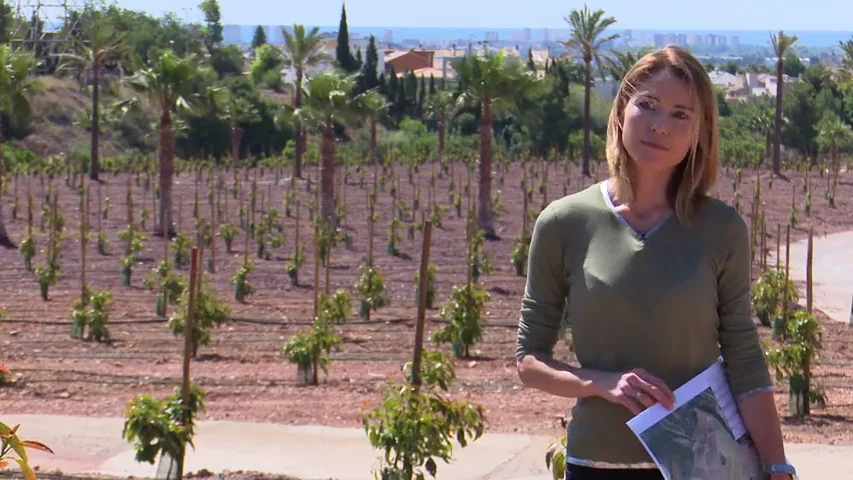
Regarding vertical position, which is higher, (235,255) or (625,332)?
(625,332)

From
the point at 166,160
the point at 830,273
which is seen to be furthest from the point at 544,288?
the point at 166,160

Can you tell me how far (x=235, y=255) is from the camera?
2512 centimetres

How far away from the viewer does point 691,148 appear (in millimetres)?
2479

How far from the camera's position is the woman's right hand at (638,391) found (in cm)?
234

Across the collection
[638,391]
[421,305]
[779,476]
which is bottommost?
[421,305]

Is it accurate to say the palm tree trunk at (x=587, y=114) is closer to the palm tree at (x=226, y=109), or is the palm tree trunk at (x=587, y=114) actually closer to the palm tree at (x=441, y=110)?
the palm tree at (x=441, y=110)

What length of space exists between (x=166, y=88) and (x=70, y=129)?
3116cm

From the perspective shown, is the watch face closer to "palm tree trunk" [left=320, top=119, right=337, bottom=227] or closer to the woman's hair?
the woman's hair

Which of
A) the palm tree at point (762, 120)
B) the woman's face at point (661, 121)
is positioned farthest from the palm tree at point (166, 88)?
the palm tree at point (762, 120)

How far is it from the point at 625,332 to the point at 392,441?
453 centimetres

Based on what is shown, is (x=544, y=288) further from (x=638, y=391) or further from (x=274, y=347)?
(x=274, y=347)

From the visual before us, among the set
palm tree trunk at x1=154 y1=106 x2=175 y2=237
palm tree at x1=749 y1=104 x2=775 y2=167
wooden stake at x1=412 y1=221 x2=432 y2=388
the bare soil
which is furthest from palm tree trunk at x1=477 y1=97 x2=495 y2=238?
palm tree at x1=749 y1=104 x2=775 y2=167

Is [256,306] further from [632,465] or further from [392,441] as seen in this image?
[632,465]

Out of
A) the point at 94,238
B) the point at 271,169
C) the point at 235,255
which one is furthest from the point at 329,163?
the point at 271,169
